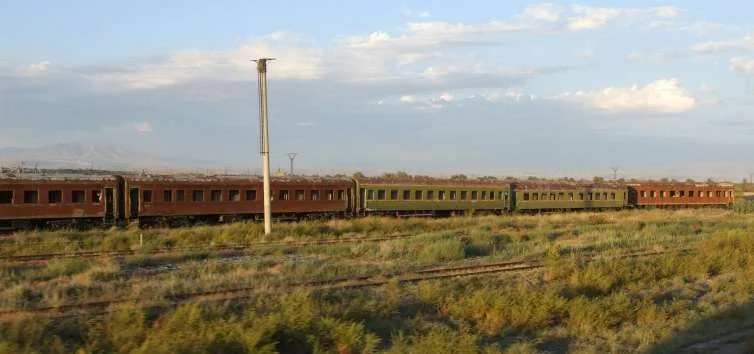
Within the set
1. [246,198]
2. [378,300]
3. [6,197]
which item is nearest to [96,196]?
[6,197]

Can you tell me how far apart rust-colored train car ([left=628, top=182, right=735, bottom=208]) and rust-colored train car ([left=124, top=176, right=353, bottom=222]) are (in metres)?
31.1

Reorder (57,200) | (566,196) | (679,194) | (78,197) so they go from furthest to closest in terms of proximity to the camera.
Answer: (679,194), (566,196), (78,197), (57,200)

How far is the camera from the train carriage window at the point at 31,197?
3209 centimetres

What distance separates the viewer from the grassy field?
10773 mm

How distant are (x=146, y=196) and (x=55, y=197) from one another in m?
4.06

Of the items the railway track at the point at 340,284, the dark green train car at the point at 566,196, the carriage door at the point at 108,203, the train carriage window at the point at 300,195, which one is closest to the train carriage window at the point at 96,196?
the carriage door at the point at 108,203

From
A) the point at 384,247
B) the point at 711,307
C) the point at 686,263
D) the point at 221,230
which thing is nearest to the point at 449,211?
the point at 221,230

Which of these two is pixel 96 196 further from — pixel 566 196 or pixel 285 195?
pixel 566 196

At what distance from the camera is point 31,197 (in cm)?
3231

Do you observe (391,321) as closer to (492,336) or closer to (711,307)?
(492,336)

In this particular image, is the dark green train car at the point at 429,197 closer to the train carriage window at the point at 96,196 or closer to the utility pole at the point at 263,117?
the utility pole at the point at 263,117

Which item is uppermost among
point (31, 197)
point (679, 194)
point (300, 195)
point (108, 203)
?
point (31, 197)

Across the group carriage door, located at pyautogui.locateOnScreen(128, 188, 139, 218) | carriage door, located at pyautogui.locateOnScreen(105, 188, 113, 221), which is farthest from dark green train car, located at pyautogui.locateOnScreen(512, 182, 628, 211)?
carriage door, located at pyautogui.locateOnScreen(105, 188, 113, 221)

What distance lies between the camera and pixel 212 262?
73.5 ft
